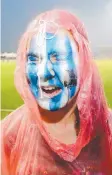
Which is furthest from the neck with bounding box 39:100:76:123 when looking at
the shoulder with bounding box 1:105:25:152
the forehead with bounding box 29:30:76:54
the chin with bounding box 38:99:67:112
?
the forehead with bounding box 29:30:76:54

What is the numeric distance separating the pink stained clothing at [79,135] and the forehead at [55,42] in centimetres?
3

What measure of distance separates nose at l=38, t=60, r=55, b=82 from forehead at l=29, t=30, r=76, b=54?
7 cm

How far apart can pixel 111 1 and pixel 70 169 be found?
917 mm

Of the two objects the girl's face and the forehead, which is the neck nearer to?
the girl's face

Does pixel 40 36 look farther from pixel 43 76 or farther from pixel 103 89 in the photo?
pixel 103 89

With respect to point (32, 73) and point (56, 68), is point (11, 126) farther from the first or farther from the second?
point (56, 68)

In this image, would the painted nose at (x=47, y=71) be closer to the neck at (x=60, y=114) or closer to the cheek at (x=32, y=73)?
the cheek at (x=32, y=73)

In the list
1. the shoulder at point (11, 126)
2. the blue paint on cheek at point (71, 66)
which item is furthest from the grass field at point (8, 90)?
the blue paint on cheek at point (71, 66)

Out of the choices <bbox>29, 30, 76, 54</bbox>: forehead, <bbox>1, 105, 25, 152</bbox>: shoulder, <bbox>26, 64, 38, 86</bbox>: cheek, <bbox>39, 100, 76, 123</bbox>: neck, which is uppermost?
<bbox>29, 30, 76, 54</bbox>: forehead

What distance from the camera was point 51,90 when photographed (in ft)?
11.3

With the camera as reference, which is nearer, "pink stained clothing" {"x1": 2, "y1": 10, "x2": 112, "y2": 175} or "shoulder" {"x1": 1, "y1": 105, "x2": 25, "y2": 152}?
"pink stained clothing" {"x1": 2, "y1": 10, "x2": 112, "y2": 175}

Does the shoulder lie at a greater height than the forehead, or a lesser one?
lesser

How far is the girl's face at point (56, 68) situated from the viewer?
3410 millimetres

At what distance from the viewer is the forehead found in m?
3.41
